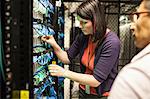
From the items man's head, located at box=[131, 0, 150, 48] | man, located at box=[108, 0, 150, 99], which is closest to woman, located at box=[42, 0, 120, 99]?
man's head, located at box=[131, 0, 150, 48]

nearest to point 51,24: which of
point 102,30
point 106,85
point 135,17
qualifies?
point 102,30

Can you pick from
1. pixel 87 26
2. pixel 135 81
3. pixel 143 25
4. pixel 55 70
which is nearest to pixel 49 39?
pixel 55 70

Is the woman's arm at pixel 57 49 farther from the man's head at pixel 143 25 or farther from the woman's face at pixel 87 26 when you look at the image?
the man's head at pixel 143 25

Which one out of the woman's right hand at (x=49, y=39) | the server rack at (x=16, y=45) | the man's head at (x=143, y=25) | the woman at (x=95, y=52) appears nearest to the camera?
the server rack at (x=16, y=45)

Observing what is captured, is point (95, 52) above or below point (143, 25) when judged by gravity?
below

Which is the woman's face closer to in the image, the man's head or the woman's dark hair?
the woman's dark hair

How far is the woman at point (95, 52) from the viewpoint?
2221 mm

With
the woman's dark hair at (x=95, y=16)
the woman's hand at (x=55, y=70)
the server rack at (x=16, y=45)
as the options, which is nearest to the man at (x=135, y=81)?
the server rack at (x=16, y=45)

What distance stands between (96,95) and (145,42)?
42.6 inches

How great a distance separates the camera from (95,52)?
2332mm

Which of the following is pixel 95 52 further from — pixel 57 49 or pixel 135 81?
pixel 135 81

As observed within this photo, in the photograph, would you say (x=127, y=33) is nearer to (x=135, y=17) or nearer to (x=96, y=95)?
(x=96, y=95)

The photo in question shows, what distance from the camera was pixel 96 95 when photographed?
8.00ft

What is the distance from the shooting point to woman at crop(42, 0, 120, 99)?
2221mm
